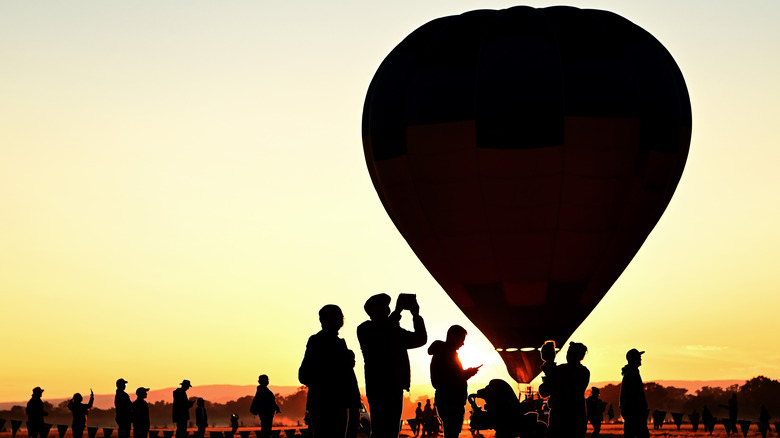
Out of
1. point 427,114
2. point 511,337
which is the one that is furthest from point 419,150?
point 511,337

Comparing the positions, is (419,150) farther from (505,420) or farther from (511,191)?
(505,420)

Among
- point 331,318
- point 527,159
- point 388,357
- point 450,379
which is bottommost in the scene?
point 450,379

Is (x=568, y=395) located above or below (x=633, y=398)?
below

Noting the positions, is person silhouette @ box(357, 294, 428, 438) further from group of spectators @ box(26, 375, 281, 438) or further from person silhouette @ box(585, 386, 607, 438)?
group of spectators @ box(26, 375, 281, 438)

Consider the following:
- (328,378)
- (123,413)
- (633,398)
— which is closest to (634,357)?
(633,398)

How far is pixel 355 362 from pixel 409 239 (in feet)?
79.6

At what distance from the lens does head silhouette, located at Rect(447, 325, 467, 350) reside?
622 inches

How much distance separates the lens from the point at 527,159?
3544 cm

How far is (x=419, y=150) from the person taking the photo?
36.1 m

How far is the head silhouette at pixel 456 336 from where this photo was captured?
1580cm

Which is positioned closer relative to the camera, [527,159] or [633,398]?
[633,398]

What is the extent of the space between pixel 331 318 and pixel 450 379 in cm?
321

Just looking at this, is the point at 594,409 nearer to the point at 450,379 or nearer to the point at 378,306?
the point at 450,379

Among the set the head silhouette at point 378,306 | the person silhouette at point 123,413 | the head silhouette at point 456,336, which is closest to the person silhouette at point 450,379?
the head silhouette at point 456,336
